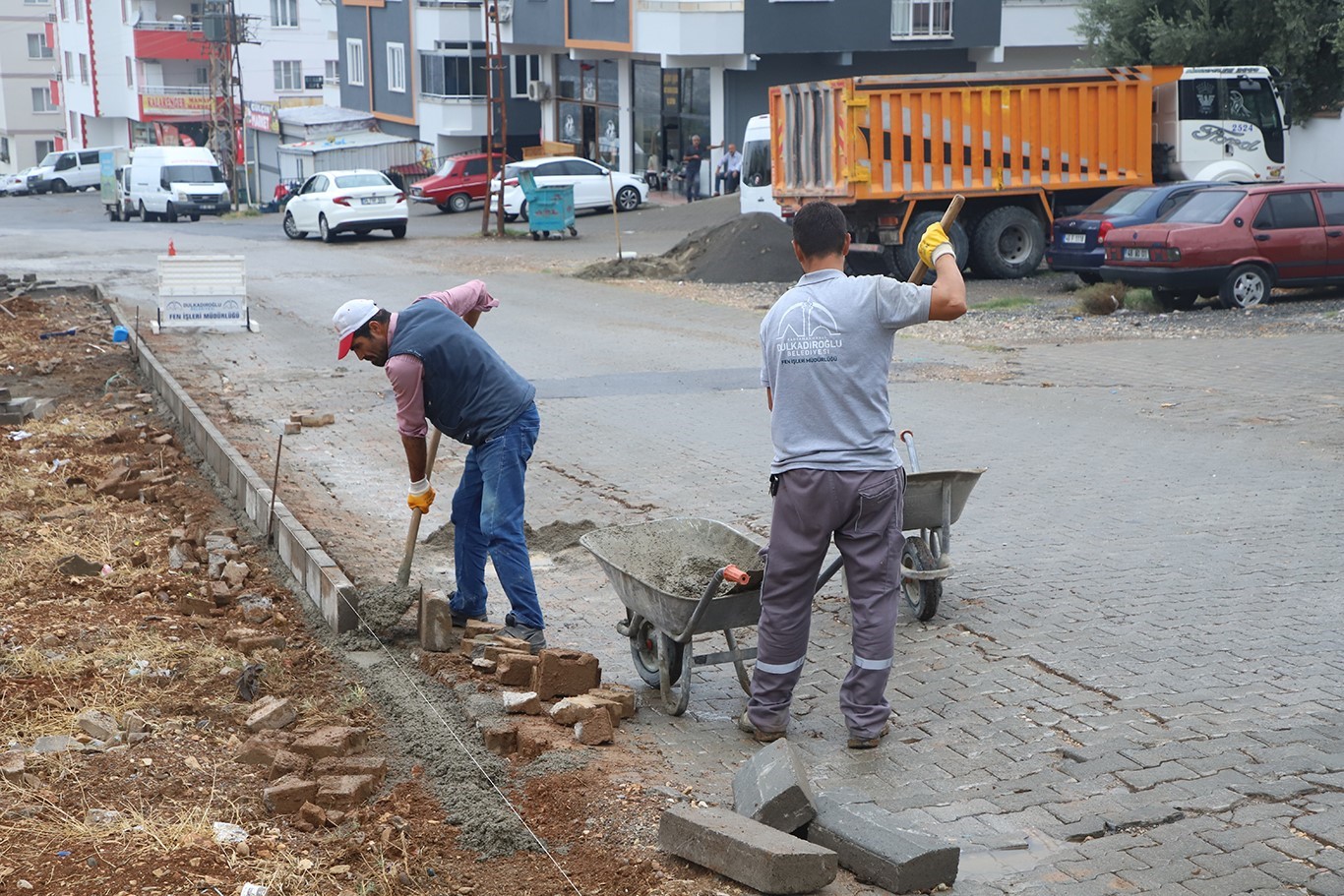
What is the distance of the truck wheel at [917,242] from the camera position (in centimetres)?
2216

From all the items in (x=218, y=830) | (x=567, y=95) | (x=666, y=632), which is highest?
(x=567, y=95)

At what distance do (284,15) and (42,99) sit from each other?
2499cm

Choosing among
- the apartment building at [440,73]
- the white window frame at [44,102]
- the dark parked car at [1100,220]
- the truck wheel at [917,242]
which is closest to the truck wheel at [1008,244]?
the truck wheel at [917,242]

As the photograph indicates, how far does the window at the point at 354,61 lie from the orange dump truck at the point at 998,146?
38.7 metres

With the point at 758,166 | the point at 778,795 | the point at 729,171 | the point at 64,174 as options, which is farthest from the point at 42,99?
the point at 778,795

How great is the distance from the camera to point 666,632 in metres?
5.45

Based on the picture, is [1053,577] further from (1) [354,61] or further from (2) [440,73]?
(1) [354,61]

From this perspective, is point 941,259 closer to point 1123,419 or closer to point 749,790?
point 749,790

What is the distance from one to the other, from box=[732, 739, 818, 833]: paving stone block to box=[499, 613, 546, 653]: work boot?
2.00 meters

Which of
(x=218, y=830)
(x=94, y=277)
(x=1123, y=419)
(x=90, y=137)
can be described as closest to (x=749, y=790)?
Result: (x=218, y=830)

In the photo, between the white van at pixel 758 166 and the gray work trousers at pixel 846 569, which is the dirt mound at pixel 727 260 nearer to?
the white van at pixel 758 166

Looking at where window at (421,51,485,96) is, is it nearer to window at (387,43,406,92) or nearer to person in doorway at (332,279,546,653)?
window at (387,43,406,92)

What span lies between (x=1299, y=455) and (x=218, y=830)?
8.02m

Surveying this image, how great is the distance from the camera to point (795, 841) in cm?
408
